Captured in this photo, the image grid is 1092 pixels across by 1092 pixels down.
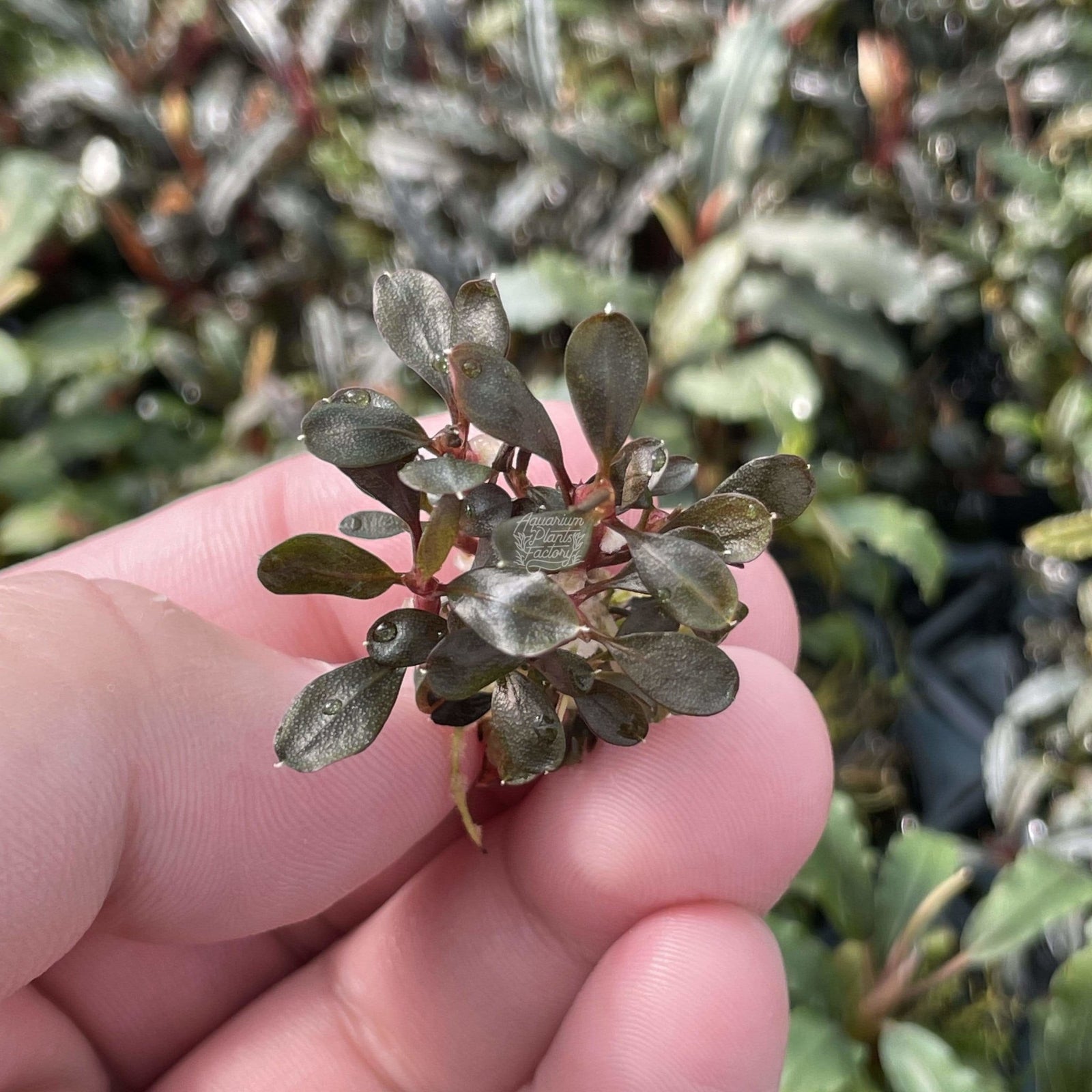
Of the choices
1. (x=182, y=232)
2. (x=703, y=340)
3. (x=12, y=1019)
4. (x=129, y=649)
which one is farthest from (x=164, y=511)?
(x=182, y=232)

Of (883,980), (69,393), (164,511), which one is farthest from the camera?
(69,393)

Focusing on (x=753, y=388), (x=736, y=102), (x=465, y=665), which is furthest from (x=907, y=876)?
(x=736, y=102)

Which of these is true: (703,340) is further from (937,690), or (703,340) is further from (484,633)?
(484,633)

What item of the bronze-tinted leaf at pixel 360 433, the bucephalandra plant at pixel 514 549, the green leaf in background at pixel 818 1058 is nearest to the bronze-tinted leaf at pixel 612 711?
the bucephalandra plant at pixel 514 549

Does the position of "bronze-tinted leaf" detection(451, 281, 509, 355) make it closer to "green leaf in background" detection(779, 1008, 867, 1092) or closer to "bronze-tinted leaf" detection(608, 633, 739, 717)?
"bronze-tinted leaf" detection(608, 633, 739, 717)

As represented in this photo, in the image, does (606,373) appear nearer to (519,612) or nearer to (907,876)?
(519,612)

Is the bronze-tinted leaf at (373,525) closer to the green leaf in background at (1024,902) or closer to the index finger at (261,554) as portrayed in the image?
the index finger at (261,554)
